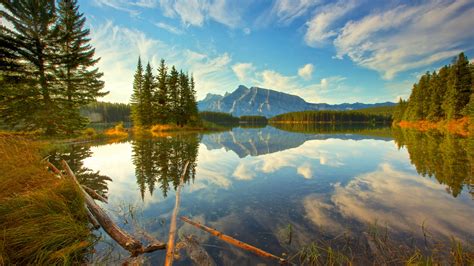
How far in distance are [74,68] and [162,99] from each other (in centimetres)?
1991

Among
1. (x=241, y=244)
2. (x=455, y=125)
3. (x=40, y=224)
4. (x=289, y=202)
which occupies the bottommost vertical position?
(x=289, y=202)

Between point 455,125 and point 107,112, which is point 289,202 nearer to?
point 455,125

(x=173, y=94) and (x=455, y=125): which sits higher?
(x=173, y=94)

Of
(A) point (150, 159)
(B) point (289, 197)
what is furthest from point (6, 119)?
(B) point (289, 197)

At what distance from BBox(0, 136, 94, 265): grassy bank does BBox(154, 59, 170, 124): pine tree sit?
Answer: 37.5 metres

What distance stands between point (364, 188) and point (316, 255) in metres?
5.86

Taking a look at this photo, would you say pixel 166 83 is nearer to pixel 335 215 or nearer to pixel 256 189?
pixel 256 189

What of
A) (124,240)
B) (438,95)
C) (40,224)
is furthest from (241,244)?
(438,95)

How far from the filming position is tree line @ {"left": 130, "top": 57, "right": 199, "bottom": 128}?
134 feet

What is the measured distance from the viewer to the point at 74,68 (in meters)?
21.8

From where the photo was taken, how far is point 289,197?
7082 millimetres

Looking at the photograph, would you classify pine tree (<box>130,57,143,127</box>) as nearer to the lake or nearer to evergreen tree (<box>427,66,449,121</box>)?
the lake

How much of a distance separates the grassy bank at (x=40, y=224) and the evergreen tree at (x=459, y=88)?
58897 millimetres

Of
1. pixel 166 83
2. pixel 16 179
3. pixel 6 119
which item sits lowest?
pixel 16 179
